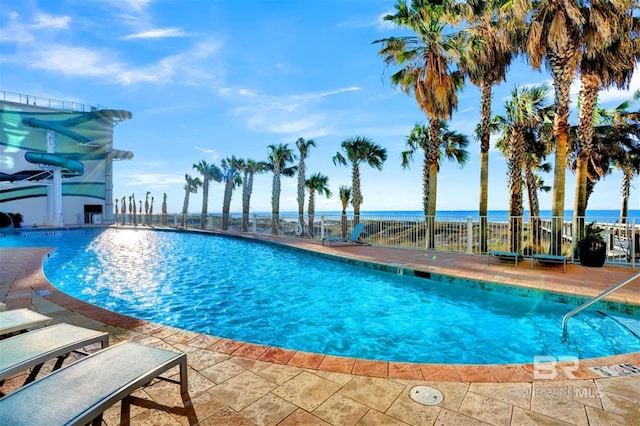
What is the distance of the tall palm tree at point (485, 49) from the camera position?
8.63 meters

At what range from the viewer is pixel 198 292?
5688 millimetres

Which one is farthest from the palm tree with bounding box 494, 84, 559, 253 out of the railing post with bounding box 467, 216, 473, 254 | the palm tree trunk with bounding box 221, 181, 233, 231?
the palm tree trunk with bounding box 221, 181, 233, 231

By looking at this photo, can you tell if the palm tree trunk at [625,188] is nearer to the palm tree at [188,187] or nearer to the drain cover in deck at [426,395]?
the drain cover in deck at [426,395]

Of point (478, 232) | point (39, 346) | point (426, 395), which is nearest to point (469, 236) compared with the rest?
point (478, 232)

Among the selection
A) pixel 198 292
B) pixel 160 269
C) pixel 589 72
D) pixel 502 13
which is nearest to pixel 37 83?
pixel 160 269

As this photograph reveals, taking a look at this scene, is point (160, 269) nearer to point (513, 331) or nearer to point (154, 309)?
point (154, 309)

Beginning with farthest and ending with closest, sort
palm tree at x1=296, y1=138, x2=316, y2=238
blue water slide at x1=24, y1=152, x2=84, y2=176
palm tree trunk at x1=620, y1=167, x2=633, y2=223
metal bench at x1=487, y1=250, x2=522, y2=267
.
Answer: blue water slide at x1=24, y1=152, x2=84, y2=176 → palm tree at x1=296, y1=138, x2=316, y2=238 → palm tree trunk at x1=620, y1=167, x2=633, y2=223 → metal bench at x1=487, y1=250, x2=522, y2=267

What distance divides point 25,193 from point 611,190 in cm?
3998

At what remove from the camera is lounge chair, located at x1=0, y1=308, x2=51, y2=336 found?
240cm

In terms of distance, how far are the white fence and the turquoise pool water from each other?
3.41 m

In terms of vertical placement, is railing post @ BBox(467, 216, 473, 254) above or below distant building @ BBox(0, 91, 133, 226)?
below

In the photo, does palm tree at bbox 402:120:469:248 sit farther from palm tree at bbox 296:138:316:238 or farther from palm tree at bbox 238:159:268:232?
palm tree at bbox 238:159:268:232

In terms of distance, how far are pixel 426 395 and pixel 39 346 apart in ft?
8.72

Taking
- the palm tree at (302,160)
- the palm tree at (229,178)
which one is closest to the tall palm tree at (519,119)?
the palm tree at (302,160)
